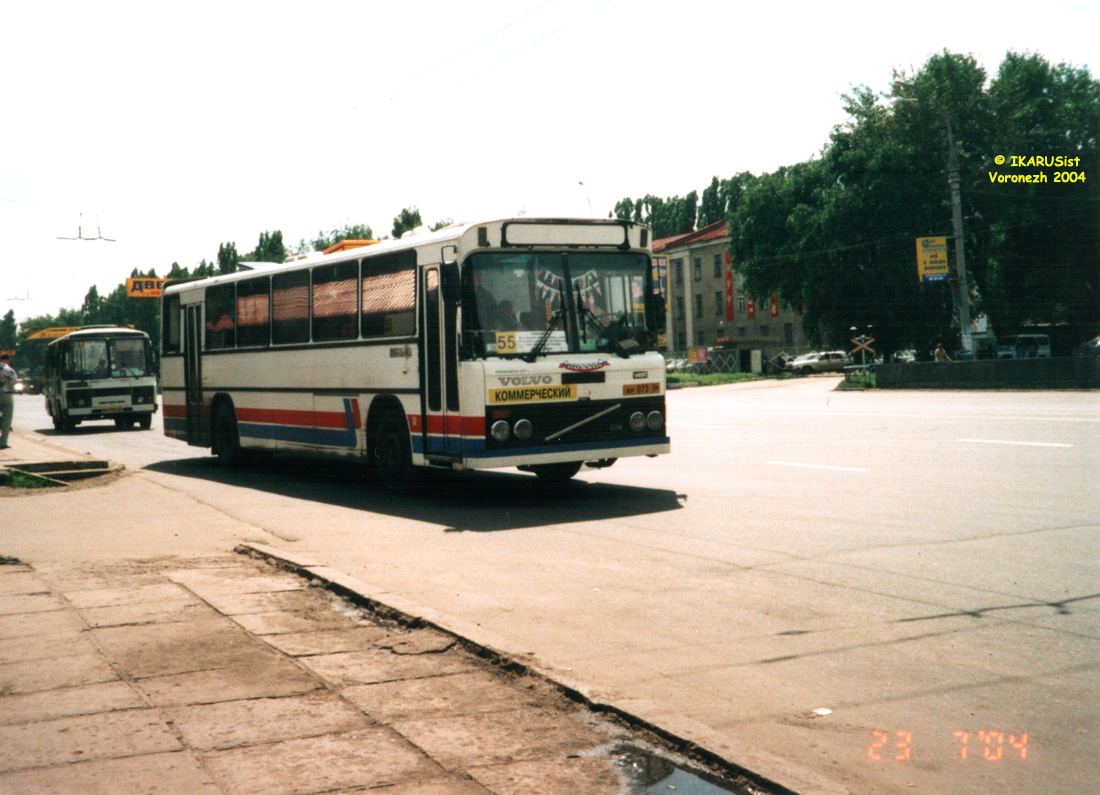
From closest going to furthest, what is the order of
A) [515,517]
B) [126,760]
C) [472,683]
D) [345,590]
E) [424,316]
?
[126,760], [472,683], [345,590], [515,517], [424,316]

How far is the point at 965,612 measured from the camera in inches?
242

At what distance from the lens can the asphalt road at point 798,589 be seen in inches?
167

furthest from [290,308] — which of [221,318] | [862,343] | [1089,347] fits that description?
→ [1089,347]

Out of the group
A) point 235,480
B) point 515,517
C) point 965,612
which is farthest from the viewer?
point 235,480

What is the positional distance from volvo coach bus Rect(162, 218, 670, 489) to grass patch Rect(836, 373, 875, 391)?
96.8ft

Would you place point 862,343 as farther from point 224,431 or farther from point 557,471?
point 557,471

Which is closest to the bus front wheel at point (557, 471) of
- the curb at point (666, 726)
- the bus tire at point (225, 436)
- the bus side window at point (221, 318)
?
the bus tire at point (225, 436)

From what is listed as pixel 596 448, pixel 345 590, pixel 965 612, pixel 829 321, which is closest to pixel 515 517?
pixel 596 448

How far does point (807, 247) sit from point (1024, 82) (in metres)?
13.4

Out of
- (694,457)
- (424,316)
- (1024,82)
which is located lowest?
(694,457)

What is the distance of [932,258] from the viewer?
3784 cm

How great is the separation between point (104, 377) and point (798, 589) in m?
27.5

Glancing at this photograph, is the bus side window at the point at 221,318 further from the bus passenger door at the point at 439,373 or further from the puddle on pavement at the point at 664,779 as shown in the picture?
the puddle on pavement at the point at 664,779

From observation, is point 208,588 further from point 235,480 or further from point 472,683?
point 235,480
